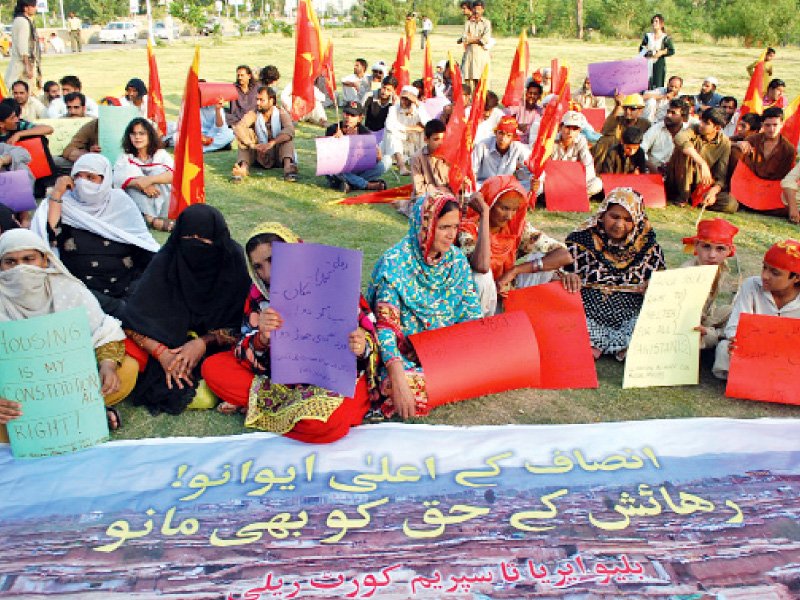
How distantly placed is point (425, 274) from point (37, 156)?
4.96m

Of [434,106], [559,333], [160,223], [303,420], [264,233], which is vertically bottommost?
[303,420]

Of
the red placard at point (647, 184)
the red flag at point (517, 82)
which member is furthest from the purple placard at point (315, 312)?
the red flag at point (517, 82)

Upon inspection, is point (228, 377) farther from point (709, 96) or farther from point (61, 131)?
point (709, 96)

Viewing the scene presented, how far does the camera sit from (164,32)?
3628 centimetres

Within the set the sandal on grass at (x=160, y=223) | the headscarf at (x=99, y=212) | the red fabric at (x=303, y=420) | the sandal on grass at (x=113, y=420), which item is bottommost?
the sandal on grass at (x=113, y=420)

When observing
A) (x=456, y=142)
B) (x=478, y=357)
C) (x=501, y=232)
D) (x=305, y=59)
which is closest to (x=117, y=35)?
(x=305, y=59)

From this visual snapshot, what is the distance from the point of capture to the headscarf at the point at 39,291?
3.18m

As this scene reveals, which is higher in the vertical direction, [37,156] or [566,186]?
[37,156]

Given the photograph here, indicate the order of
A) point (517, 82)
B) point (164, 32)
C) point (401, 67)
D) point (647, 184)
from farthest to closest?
point (164, 32) < point (401, 67) < point (517, 82) < point (647, 184)

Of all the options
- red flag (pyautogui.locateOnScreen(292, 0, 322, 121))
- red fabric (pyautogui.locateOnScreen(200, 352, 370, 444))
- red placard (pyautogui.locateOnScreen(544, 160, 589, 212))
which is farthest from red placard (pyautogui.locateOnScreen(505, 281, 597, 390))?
red flag (pyautogui.locateOnScreen(292, 0, 322, 121))

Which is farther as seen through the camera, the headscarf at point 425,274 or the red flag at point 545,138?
the red flag at point 545,138

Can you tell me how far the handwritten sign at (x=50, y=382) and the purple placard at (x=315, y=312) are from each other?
0.85 meters

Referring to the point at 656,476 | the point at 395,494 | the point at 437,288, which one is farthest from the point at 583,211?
the point at 395,494

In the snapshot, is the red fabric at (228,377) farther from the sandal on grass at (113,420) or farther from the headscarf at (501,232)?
the headscarf at (501,232)
